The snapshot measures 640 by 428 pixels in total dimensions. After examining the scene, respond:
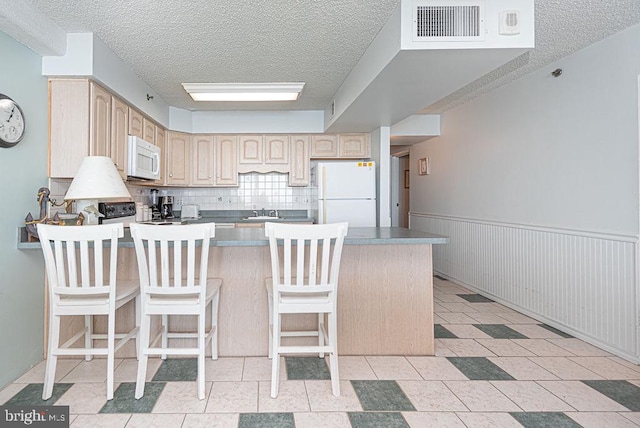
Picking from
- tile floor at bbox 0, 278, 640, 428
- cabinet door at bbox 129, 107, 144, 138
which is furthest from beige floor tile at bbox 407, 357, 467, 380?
cabinet door at bbox 129, 107, 144, 138

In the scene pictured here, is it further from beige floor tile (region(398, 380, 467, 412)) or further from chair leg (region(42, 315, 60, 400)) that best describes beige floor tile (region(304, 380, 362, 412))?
chair leg (region(42, 315, 60, 400))

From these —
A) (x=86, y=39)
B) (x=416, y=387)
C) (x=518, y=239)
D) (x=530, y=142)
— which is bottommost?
(x=416, y=387)

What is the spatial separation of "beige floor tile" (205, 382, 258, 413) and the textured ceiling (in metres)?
2.35

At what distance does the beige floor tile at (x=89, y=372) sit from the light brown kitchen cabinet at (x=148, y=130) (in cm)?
241

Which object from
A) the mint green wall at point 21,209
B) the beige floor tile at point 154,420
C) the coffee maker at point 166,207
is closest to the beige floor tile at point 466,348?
the beige floor tile at point 154,420

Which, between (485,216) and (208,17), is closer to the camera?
(208,17)

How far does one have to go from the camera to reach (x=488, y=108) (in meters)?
4.30

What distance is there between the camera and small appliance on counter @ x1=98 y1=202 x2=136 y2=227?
11.4 feet

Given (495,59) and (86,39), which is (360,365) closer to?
(495,59)

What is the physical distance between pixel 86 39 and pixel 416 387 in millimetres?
3319

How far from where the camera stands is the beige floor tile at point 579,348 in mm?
2762

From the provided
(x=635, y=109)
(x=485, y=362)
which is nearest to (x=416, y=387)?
(x=485, y=362)

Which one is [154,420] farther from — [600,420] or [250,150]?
[250,150]

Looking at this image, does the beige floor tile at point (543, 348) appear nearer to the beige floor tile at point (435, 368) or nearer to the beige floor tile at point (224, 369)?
the beige floor tile at point (435, 368)
